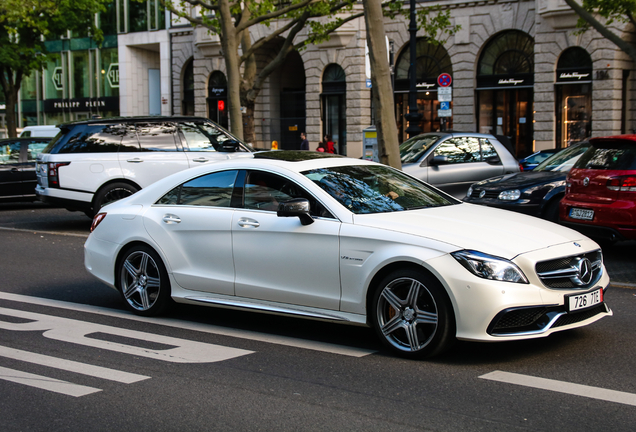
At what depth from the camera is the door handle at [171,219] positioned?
6.84 meters

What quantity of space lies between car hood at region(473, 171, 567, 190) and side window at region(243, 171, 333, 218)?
254 inches

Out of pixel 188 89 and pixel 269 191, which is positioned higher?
pixel 188 89

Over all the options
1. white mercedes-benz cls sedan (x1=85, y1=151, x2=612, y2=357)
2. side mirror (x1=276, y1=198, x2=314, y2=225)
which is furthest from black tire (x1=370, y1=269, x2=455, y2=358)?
side mirror (x1=276, y1=198, x2=314, y2=225)

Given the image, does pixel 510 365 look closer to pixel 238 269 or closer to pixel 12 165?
pixel 238 269

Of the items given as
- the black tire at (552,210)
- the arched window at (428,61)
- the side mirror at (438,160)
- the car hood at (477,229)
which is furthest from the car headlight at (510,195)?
the arched window at (428,61)

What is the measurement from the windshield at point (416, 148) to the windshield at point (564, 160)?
2689mm

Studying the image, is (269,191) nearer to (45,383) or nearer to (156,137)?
(45,383)

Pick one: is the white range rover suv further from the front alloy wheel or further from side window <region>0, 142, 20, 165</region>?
the front alloy wheel

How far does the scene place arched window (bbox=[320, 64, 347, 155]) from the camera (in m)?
35.4

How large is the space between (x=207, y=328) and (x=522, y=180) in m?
7.02

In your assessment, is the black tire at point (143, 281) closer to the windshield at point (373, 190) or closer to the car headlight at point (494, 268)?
the windshield at point (373, 190)

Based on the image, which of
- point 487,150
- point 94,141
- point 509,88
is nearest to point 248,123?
point 509,88

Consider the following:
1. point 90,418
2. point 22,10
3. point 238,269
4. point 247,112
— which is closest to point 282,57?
point 247,112

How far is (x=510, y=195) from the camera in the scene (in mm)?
11906
